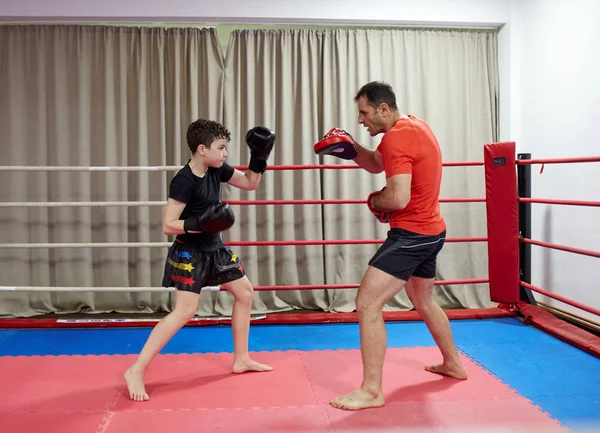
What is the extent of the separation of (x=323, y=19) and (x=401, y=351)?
2346mm

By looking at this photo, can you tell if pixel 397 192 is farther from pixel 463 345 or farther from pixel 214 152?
pixel 463 345

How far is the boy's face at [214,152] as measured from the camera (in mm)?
2467

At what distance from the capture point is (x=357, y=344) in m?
3.24

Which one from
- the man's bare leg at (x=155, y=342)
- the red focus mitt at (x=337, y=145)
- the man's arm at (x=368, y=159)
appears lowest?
the man's bare leg at (x=155, y=342)

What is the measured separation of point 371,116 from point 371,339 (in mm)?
856

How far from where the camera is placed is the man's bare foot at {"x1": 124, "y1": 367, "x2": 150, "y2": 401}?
236 centimetres

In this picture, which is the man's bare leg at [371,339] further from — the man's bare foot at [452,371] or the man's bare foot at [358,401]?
the man's bare foot at [452,371]

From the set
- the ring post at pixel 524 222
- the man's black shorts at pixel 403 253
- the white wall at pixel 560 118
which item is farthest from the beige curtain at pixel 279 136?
the man's black shorts at pixel 403 253

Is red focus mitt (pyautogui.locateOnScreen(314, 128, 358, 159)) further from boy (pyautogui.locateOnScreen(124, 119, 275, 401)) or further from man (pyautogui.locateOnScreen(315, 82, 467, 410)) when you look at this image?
boy (pyautogui.locateOnScreen(124, 119, 275, 401))

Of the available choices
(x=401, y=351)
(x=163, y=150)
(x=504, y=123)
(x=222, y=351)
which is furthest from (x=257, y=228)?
(x=504, y=123)

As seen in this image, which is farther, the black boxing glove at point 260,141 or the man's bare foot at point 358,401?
the black boxing glove at point 260,141

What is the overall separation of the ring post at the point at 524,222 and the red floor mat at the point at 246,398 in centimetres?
117

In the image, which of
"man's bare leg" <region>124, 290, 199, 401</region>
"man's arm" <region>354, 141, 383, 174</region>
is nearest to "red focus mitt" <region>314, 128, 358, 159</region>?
"man's arm" <region>354, 141, 383, 174</region>

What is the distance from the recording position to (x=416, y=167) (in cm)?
229
